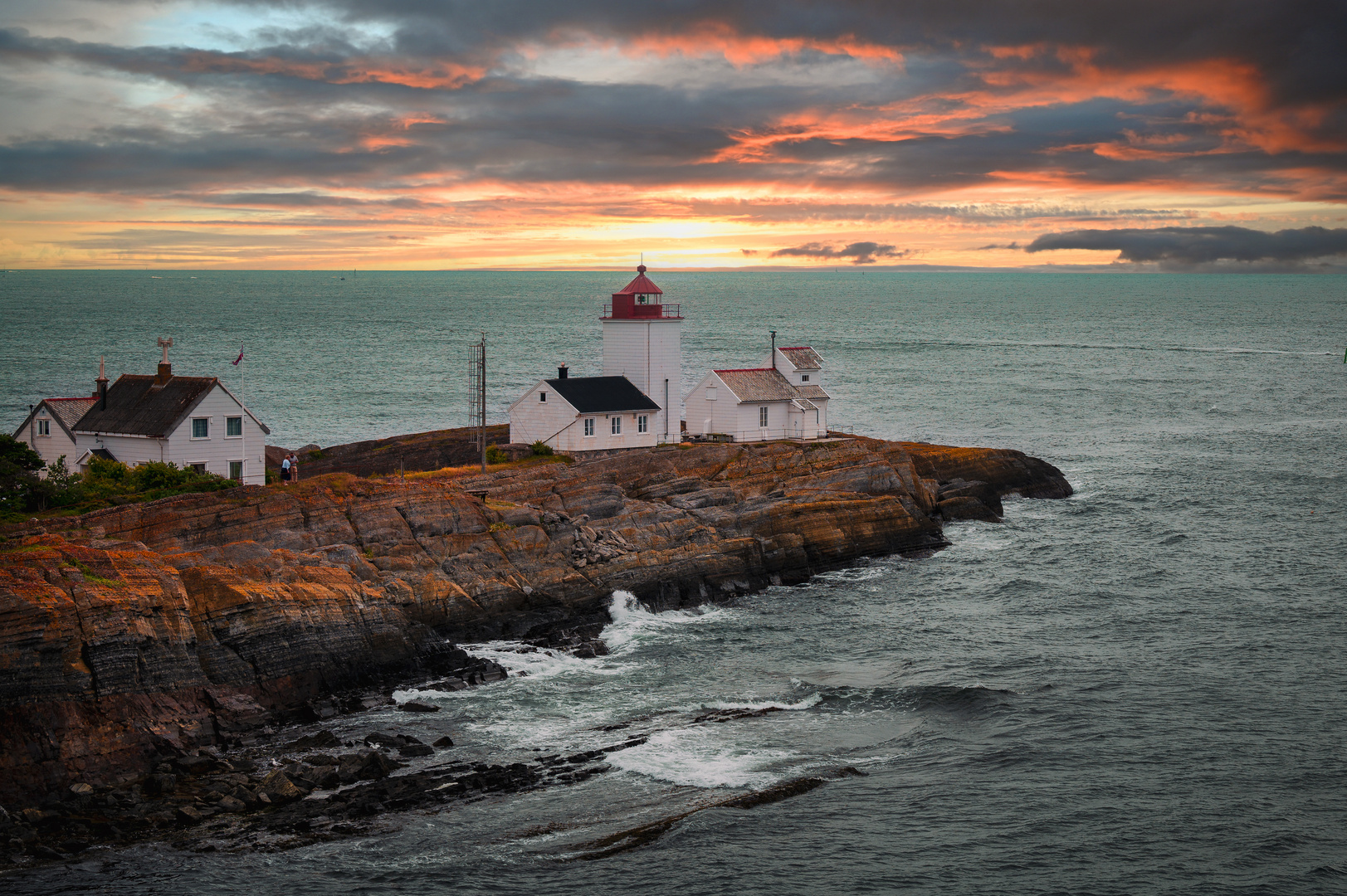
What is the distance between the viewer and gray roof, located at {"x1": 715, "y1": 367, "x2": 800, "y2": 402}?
56.2m

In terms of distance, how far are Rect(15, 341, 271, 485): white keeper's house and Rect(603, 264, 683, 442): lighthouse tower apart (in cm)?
1824

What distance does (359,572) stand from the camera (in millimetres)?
33750

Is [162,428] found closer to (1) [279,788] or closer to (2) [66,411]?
(2) [66,411]

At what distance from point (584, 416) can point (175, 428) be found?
17.2m

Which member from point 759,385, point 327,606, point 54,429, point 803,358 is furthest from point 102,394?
point 803,358

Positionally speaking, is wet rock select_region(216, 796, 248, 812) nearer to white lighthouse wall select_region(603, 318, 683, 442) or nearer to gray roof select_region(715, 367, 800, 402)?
white lighthouse wall select_region(603, 318, 683, 442)

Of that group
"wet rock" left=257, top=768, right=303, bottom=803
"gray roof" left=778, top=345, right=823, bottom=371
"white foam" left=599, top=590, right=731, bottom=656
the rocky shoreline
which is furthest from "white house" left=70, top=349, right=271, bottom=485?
"gray roof" left=778, top=345, right=823, bottom=371

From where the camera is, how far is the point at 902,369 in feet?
403

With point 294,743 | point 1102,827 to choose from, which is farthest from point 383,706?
point 1102,827

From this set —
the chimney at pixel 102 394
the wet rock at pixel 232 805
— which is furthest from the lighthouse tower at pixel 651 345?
the wet rock at pixel 232 805

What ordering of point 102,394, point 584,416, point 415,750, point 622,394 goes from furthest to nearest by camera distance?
point 622,394 → point 584,416 → point 102,394 → point 415,750

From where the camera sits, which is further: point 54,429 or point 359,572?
point 54,429

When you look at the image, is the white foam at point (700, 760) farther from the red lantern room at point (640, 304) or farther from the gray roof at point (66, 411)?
the red lantern room at point (640, 304)

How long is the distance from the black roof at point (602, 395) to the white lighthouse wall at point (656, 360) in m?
0.74
